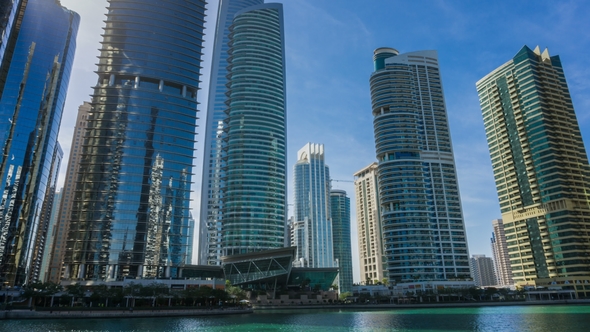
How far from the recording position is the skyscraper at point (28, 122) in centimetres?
13950

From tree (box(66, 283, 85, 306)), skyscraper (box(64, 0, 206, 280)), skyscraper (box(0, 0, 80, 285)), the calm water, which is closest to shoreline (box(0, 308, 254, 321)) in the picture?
the calm water

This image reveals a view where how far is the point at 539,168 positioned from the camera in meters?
163

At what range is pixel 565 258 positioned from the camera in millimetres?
147625

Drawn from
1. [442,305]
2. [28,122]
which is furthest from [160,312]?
[28,122]

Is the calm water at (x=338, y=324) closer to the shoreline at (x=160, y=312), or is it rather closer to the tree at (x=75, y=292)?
the shoreline at (x=160, y=312)

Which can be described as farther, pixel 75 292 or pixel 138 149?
pixel 138 149

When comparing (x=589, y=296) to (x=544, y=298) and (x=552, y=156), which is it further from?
(x=552, y=156)

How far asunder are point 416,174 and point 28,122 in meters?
154

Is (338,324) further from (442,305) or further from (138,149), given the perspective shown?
(138,149)

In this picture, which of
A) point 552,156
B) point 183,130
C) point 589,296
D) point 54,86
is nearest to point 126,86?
point 183,130

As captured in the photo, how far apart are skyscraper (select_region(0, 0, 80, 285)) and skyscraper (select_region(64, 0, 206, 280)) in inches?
920

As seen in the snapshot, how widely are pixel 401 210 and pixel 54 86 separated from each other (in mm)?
150252

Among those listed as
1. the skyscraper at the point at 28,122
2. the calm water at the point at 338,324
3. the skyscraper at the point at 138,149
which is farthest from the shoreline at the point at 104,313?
the skyscraper at the point at 28,122

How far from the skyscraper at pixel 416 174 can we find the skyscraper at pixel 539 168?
70.7ft
